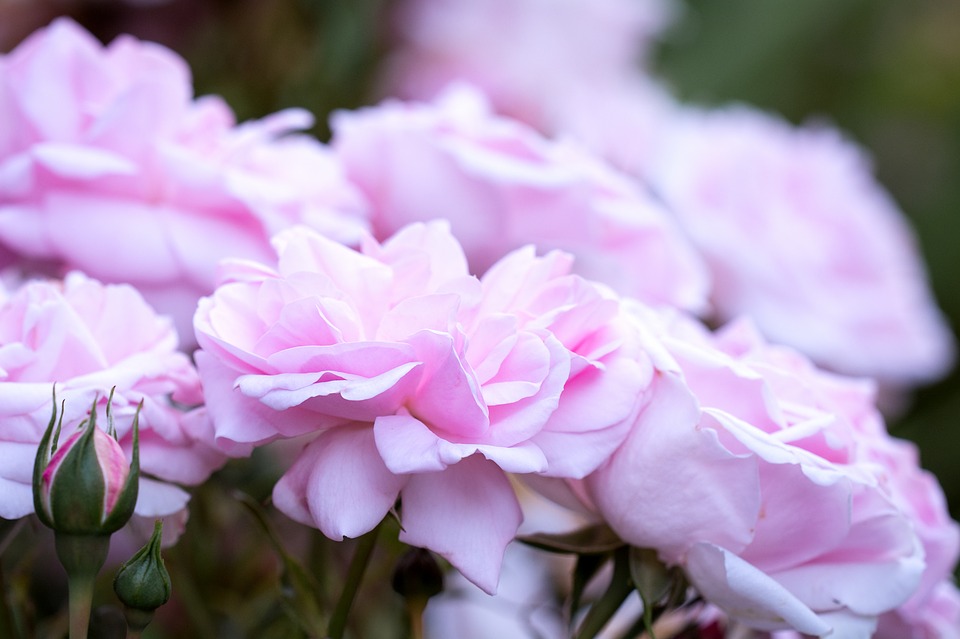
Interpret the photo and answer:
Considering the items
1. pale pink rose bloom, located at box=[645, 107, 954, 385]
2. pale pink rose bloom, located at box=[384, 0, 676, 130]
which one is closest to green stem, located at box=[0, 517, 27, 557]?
pale pink rose bloom, located at box=[645, 107, 954, 385]

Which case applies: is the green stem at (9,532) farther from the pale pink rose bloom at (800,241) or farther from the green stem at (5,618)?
the pale pink rose bloom at (800,241)

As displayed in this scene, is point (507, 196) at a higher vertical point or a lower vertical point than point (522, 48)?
Answer: higher

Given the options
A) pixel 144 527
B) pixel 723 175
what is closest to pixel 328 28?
pixel 723 175

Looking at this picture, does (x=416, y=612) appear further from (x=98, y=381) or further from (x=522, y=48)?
(x=522, y=48)

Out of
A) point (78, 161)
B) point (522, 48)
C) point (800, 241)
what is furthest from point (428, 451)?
point (522, 48)

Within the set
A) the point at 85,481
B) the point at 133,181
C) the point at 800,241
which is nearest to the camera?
the point at 85,481

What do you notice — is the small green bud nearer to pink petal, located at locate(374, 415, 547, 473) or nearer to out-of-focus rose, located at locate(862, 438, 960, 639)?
pink petal, located at locate(374, 415, 547, 473)

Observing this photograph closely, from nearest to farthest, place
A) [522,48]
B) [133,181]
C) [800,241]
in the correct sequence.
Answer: [133,181] → [800,241] → [522,48]

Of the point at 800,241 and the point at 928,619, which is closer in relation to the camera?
the point at 928,619
